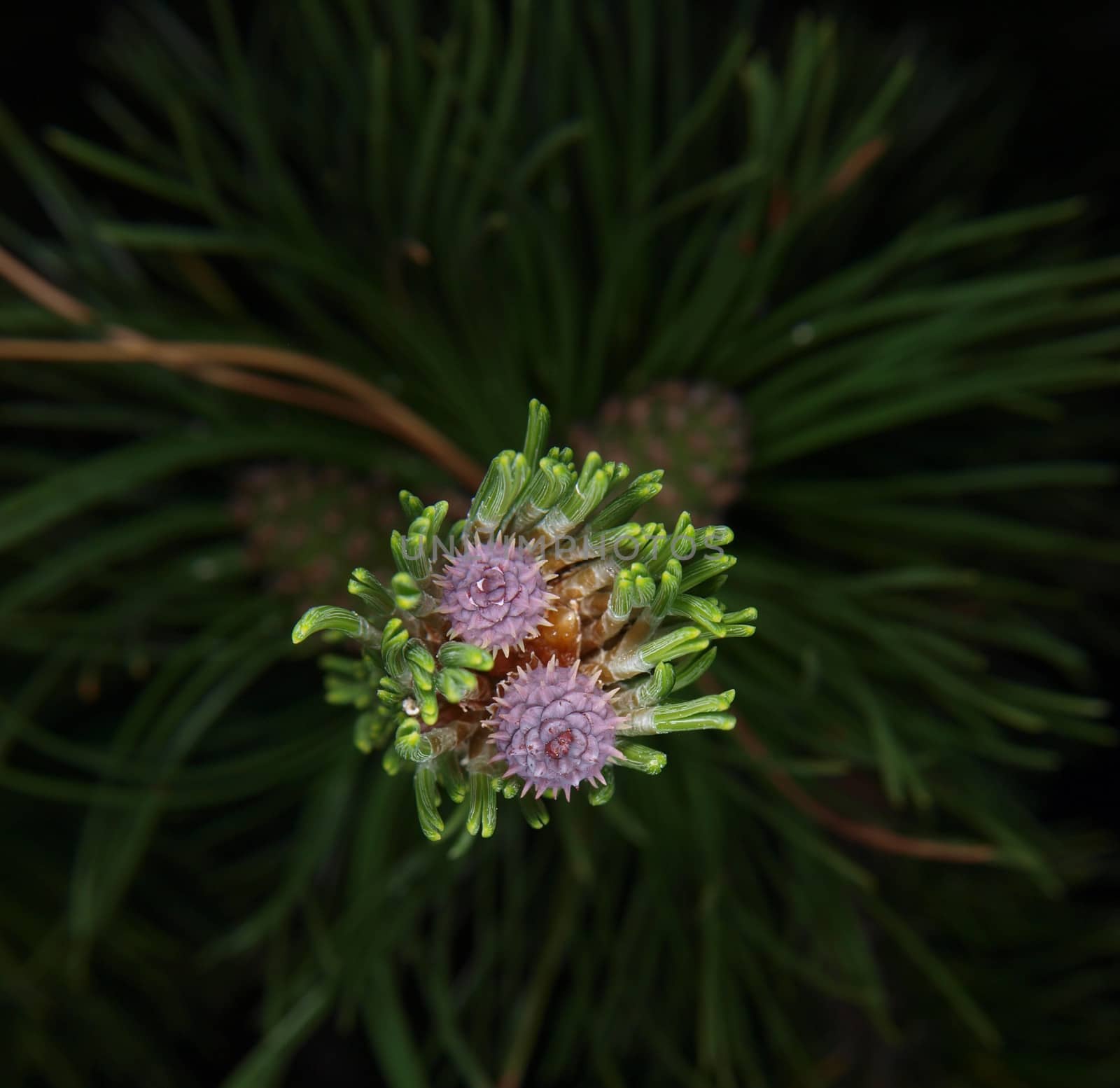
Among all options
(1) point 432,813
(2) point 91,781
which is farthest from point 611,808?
(2) point 91,781

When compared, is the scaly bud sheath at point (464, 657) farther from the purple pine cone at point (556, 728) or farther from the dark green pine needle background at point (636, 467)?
the dark green pine needle background at point (636, 467)

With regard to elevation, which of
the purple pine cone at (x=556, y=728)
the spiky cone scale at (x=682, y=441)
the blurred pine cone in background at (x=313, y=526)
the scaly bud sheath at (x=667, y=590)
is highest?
the blurred pine cone in background at (x=313, y=526)

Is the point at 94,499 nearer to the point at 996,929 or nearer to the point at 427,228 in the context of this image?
the point at 427,228

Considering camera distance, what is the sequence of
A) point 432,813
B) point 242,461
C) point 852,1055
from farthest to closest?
point 852,1055 < point 242,461 < point 432,813

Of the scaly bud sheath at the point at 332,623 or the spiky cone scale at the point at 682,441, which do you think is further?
the spiky cone scale at the point at 682,441

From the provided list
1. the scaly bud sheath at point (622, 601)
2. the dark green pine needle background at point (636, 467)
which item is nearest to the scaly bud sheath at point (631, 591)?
the scaly bud sheath at point (622, 601)

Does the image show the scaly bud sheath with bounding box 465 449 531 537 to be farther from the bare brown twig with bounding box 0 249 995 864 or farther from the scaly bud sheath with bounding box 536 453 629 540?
the bare brown twig with bounding box 0 249 995 864

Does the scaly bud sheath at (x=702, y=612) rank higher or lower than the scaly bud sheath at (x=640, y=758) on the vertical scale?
higher

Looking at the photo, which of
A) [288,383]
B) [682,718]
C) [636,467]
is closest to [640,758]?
[682,718]
